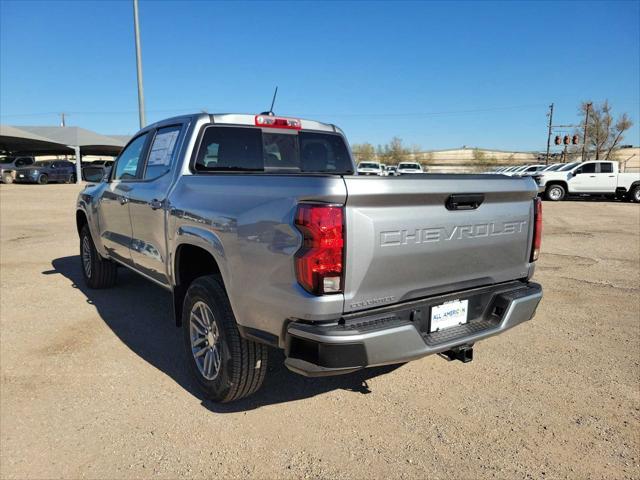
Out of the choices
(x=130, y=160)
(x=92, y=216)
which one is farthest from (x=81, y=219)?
(x=130, y=160)

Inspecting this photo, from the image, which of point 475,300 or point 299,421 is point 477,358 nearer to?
point 475,300

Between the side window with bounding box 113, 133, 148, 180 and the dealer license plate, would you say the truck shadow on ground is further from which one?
the side window with bounding box 113, 133, 148, 180

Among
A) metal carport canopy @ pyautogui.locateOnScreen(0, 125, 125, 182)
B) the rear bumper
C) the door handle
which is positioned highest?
metal carport canopy @ pyautogui.locateOnScreen(0, 125, 125, 182)

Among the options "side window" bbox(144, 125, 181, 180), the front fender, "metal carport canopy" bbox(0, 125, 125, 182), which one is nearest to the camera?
"side window" bbox(144, 125, 181, 180)

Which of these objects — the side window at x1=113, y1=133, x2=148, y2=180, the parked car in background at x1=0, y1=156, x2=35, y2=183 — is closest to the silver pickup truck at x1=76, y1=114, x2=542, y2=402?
the side window at x1=113, y1=133, x2=148, y2=180

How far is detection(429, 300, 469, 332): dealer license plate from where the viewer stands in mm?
2723

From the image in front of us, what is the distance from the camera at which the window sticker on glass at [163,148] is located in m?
3.94

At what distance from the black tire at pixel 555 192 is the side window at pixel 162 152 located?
73.5 ft

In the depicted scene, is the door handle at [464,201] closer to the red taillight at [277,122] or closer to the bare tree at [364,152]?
the red taillight at [277,122]

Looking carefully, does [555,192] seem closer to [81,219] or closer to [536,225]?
[536,225]

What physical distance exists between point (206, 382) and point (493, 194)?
2.27 meters

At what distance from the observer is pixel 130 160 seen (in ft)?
16.0

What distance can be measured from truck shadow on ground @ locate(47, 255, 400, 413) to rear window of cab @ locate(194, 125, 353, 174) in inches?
64.9

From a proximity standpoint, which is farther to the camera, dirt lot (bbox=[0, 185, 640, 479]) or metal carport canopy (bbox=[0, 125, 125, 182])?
metal carport canopy (bbox=[0, 125, 125, 182])
